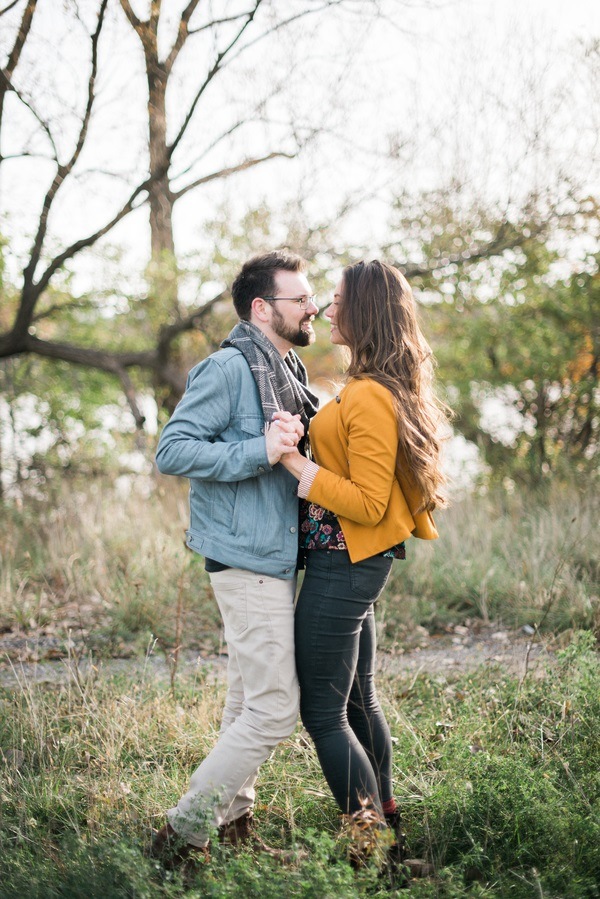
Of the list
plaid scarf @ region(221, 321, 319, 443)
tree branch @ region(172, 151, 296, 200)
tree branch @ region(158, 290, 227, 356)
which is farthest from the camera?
tree branch @ region(158, 290, 227, 356)

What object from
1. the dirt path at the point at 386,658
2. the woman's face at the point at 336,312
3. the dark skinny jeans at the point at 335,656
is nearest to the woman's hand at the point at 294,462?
the dark skinny jeans at the point at 335,656

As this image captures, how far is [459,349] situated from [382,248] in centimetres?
162

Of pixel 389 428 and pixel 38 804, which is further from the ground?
pixel 389 428

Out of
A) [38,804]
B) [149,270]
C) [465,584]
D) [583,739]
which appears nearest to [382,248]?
[149,270]

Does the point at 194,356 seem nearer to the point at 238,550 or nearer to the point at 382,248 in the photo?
the point at 382,248

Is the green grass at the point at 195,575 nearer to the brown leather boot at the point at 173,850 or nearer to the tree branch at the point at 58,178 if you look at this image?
the brown leather boot at the point at 173,850

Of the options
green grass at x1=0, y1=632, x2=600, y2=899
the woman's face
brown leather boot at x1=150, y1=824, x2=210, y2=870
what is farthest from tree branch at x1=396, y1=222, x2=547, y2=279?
brown leather boot at x1=150, y1=824, x2=210, y2=870

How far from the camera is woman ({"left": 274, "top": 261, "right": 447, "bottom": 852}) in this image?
2598 mm

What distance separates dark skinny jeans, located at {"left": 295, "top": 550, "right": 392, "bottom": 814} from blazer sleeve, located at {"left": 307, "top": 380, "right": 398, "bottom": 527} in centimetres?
19

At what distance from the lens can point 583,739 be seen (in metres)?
3.35

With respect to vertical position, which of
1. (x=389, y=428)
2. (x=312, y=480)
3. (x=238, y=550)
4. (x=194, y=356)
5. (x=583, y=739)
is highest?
(x=194, y=356)

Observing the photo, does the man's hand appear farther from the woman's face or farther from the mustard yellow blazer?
the woman's face

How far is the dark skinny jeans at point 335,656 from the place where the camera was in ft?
8.57

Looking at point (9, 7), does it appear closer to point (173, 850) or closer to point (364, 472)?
point (364, 472)
